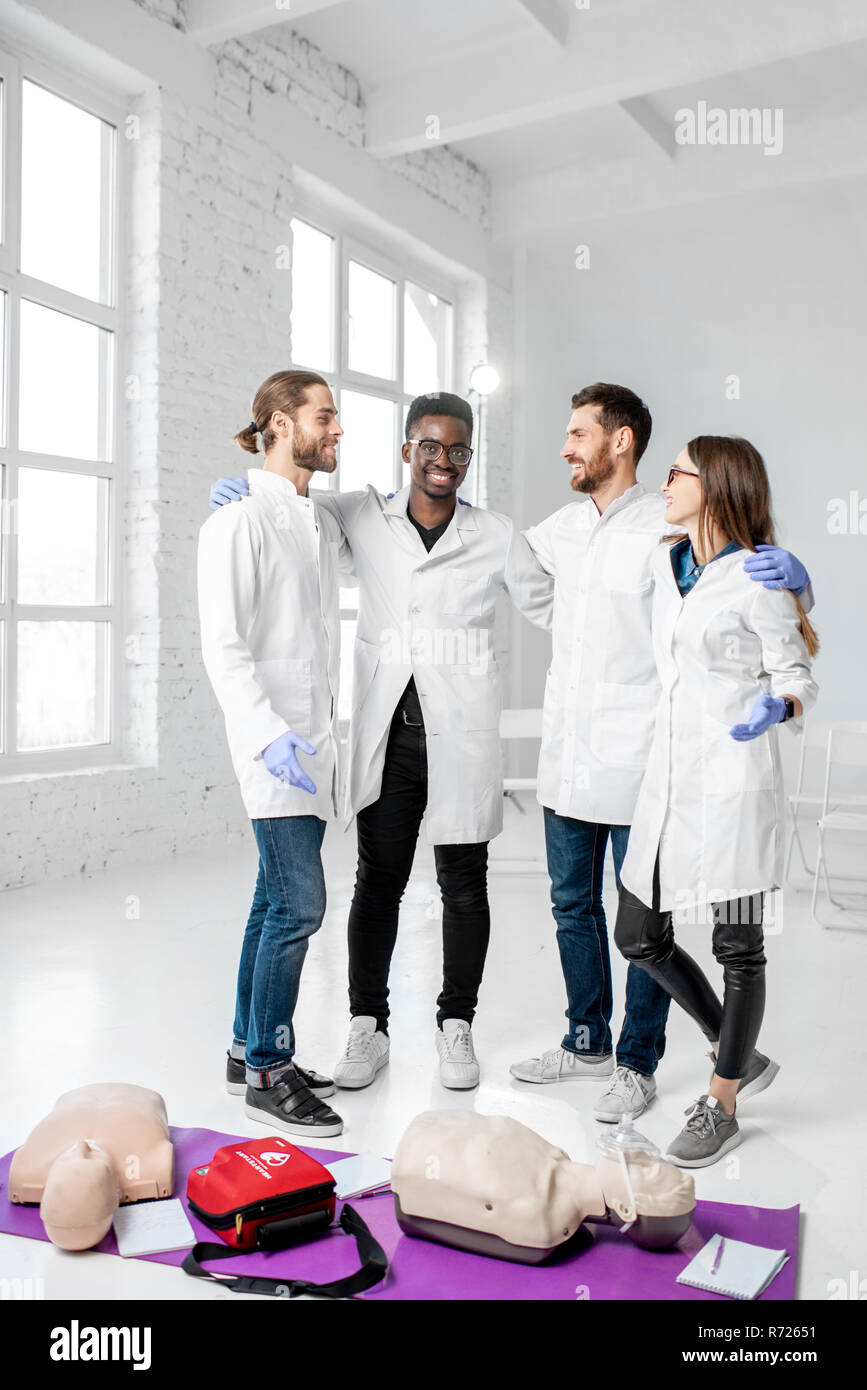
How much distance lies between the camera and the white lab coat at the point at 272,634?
2.29m

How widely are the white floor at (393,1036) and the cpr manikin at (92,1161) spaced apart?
0.07 metres

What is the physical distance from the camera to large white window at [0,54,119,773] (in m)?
4.66

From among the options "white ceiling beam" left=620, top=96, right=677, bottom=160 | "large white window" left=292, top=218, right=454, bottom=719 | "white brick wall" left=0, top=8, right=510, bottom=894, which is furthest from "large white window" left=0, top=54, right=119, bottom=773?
"white ceiling beam" left=620, top=96, right=677, bottom=160

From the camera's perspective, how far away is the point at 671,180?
7.09m

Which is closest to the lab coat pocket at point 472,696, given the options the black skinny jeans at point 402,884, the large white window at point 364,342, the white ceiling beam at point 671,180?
the black skinny jeans at point 402,884

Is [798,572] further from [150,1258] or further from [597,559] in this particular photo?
[150,1258]

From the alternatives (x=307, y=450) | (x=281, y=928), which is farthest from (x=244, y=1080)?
(x=307, y=450)

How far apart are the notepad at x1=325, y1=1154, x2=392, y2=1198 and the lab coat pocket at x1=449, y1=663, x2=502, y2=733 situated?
94cm

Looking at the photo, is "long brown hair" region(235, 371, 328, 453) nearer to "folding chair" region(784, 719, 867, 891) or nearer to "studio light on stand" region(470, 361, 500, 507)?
"folding chair" region(784, 719, 867, 891)

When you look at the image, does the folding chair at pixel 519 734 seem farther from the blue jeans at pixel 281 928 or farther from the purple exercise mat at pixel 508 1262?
the purple exercise mat at pixel 508 1262

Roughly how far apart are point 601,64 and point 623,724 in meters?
4.52

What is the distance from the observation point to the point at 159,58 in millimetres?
5035
